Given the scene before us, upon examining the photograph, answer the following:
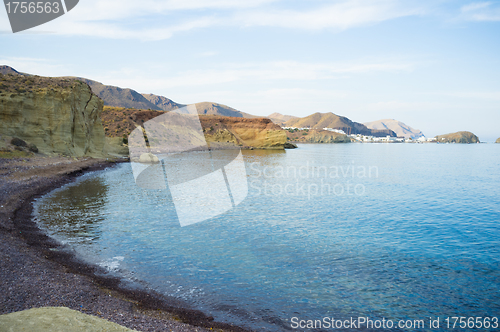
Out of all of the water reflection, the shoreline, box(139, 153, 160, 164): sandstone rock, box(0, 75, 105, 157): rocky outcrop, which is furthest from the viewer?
box(139, 153, 160, 164): sandstone rock

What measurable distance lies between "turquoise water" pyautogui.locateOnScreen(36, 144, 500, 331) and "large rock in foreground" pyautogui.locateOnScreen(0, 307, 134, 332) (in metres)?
3.91

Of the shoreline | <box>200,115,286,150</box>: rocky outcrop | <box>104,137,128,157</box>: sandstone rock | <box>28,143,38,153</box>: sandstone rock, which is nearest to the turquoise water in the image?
the shoreline

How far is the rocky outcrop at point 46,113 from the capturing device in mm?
35500

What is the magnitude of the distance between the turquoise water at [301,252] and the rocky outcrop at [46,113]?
18900 millimetres

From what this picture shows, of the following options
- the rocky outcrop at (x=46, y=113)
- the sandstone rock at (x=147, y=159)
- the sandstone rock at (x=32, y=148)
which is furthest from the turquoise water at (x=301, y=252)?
the sandstone rock at (x=147, y=159)

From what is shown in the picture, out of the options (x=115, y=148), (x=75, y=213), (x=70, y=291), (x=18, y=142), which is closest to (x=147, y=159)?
(x=115, y=148)

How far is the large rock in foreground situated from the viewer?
384 centimetres

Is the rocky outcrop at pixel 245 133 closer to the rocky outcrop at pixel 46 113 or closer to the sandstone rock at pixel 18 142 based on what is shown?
the rocky outcrop at pixel 46 113

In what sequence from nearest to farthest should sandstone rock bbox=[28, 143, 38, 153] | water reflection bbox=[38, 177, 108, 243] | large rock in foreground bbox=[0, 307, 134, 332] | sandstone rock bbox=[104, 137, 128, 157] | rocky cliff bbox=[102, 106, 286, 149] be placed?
large rock in foreground bbox=[0, 307, 134, 332]
water reflection bbox=[38, 177, 108, 243]
sandstone rock bbox=[28, 143, 38, 153]
sandstone rock bbox=[104, 137, 128, 157]
rocky cliff bbox=[102, 106, 286, 149]

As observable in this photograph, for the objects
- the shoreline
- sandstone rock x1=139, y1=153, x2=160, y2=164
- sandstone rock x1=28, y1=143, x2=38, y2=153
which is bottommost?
the shoreline

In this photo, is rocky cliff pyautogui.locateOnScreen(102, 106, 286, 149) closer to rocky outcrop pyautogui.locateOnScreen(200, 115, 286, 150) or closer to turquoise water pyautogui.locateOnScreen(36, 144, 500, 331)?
rocky outcrop pyautogui.locateOnScreen(200, 115, 286, 150)

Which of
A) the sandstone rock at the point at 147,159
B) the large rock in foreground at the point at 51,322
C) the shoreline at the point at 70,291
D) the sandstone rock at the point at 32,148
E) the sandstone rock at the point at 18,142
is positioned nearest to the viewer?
the large rock in foreground at the point at 51,322

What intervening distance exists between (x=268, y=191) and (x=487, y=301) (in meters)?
19.2

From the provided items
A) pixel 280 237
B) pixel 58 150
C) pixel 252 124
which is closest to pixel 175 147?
pixel 252 124
